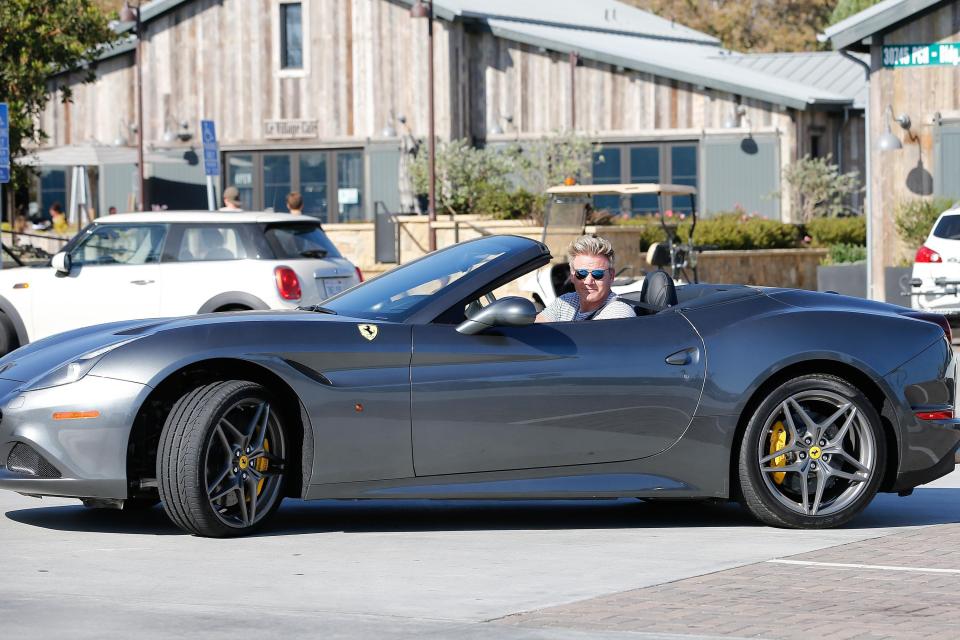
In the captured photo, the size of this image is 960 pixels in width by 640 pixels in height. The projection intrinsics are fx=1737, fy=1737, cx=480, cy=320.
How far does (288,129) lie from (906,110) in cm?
1927

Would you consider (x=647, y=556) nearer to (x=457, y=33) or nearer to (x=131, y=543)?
(x=131, y=543)

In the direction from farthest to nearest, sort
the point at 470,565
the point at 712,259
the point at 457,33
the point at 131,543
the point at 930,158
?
the point at 457,33, the point at 712,259, the point at 930,158, the point at 131,543, the point at 470,565

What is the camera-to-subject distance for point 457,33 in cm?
4109

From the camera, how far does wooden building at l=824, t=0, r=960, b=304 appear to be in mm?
25859

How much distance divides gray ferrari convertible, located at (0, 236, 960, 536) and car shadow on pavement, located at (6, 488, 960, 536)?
0.23 metres

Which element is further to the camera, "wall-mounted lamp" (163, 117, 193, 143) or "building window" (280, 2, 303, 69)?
"wall-mounted lamp" (163, 117, 193, 143)

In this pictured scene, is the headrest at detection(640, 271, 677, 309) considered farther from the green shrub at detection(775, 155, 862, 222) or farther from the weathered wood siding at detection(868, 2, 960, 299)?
the green shrub at detection(775, 155, 862, 222)

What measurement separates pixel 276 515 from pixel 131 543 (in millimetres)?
1080

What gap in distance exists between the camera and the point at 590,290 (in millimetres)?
8281

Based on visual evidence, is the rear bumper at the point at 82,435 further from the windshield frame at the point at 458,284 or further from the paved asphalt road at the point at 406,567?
the windshield frame at the point at 458,284

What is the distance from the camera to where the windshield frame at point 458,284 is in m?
7.72

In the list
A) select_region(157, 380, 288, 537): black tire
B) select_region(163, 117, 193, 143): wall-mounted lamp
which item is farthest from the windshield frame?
select_region(163, 117, 193, 143): wall-mounted lamp

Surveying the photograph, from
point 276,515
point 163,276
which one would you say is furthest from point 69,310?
point 276,515

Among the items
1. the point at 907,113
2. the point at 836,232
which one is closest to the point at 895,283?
the point at 907,113
